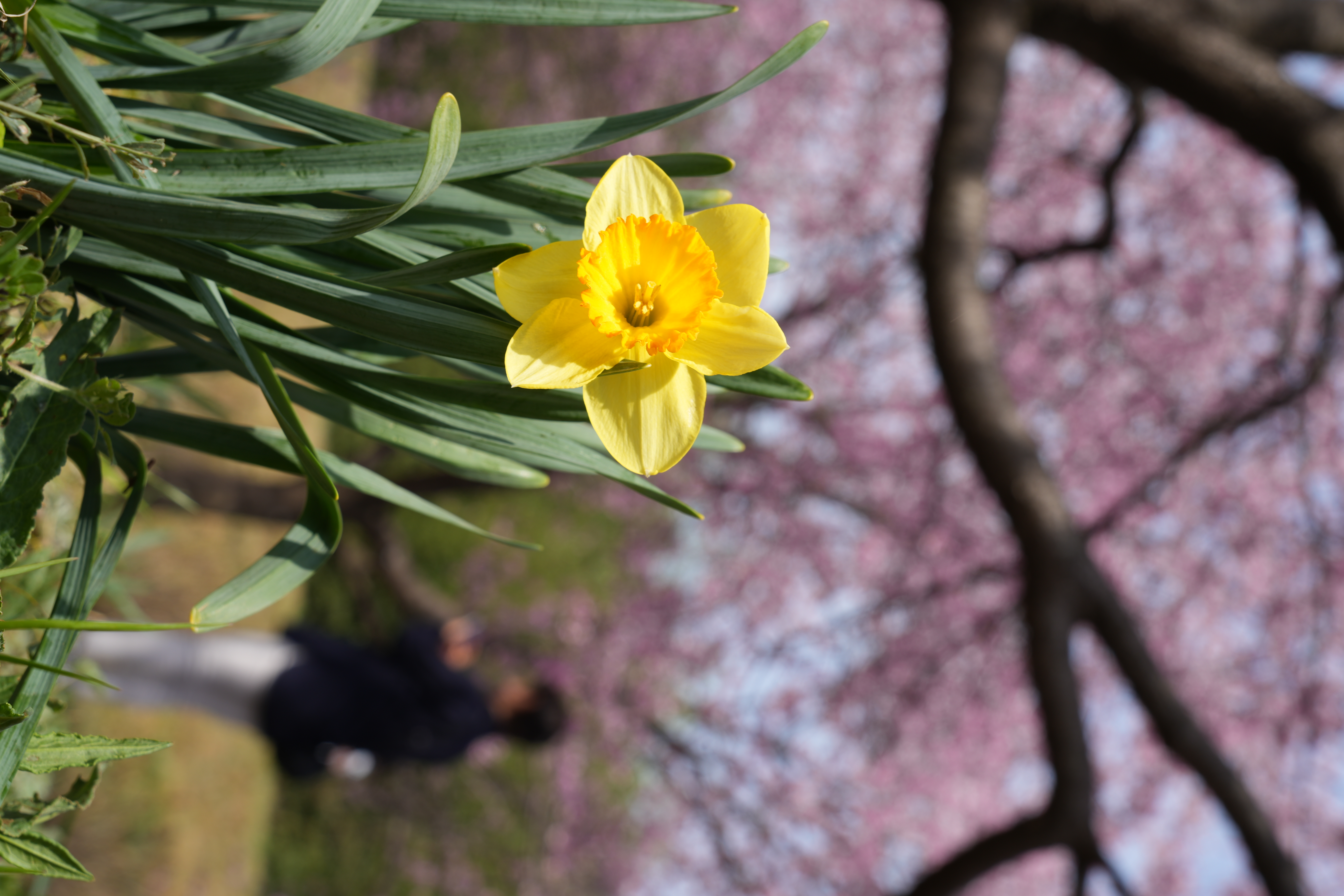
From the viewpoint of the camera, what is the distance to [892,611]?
316cm

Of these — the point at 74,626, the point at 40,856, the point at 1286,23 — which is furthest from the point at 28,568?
the point at 1286,23

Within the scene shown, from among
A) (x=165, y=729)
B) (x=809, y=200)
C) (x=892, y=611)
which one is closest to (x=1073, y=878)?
(x=892, y=611)

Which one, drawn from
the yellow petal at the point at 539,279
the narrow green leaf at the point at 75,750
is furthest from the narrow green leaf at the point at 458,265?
the narrow green leaf at the point at 75,750

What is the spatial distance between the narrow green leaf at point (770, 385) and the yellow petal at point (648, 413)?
Answer: 4 centimetres

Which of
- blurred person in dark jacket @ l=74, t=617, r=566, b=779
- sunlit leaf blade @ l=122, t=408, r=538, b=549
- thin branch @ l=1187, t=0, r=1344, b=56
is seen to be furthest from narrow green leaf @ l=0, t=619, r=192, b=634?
blurred person in dark jacket @ l=74, t=617, r=566, b=779

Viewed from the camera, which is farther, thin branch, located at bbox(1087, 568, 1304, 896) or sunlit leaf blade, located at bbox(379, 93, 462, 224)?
thin branch, located at bbox(1087, 568, 1304, 896)

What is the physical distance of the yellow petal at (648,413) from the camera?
0.35 m

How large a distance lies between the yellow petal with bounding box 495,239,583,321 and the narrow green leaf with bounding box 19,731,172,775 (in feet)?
0.82

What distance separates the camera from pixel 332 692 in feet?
8.63

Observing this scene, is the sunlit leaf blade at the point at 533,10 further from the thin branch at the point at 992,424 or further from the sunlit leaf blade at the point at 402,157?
the thin branch at the point at 992,424

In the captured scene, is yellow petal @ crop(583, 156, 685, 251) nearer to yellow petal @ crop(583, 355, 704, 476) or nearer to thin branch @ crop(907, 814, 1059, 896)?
yellow petal @ crop(583, 355, 704, 476)

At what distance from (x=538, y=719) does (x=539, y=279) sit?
2.83 m

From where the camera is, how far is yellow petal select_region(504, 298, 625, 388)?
34cm

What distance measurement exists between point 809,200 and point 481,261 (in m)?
4.06
